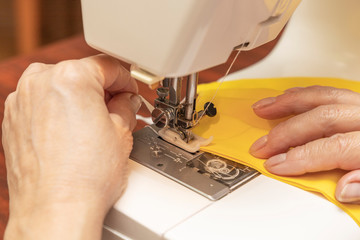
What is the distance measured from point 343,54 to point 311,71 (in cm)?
8

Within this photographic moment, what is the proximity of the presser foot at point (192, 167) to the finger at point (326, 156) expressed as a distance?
6 cm

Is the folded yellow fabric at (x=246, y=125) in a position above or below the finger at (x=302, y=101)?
below

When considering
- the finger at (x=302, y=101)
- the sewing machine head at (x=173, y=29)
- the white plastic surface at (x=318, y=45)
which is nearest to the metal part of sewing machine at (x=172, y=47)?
the sewing machine head at (x=173, y=29)

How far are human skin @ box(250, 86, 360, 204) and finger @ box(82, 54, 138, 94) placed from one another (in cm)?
22

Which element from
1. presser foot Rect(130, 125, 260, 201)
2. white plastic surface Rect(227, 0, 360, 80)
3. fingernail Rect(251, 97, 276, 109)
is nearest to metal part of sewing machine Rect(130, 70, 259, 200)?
presser foot Rect(130, 125, 260, 201)

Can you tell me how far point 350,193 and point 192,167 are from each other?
216mm

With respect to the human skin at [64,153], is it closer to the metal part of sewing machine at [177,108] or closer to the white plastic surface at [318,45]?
the metal part of sewing machine at [177,108]

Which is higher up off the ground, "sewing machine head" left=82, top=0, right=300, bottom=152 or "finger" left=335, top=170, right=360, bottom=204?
"sewing machine head" left=82, top=0, right=300, bottom=152

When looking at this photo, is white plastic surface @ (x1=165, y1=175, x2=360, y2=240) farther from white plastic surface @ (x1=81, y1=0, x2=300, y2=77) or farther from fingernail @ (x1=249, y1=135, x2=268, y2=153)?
white plastic surface @ (x1=81, y1=0, x2=300, y2=77)

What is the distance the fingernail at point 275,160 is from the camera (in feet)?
2.32

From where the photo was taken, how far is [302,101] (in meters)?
0.79

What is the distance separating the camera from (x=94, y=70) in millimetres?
667

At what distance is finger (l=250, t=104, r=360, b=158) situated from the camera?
717 mm

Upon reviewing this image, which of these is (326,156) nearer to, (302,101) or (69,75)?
(302,101)
